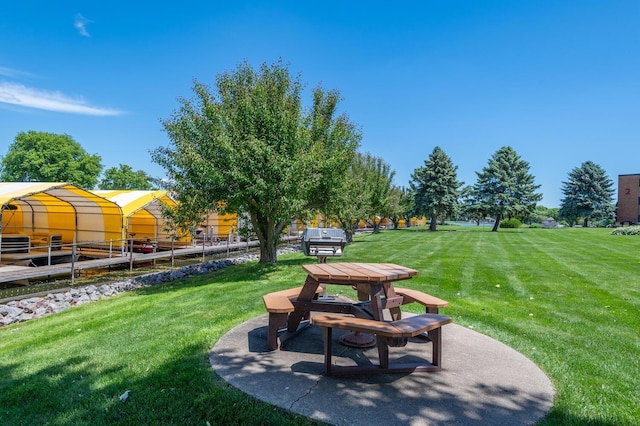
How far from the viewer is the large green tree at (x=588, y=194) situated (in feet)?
160

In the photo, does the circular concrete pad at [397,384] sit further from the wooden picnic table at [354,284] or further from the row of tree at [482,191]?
the row of tree at [482,191]

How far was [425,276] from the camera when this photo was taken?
10.0 m

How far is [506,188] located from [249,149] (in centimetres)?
3661

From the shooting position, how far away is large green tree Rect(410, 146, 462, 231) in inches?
1608

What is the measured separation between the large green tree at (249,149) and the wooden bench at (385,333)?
6.71 meters

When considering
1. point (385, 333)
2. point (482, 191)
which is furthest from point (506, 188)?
point (385, 333)

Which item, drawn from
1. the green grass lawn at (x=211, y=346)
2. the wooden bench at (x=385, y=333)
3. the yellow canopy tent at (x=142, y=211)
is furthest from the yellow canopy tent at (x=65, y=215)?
the wooden bench at (x=385, y=333)

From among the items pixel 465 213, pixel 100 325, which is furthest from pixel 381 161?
pixel 100 325

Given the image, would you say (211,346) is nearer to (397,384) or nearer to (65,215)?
(397,384)

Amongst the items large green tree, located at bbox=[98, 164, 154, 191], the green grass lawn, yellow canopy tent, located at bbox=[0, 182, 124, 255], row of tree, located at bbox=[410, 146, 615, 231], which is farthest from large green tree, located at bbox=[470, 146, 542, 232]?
large green tree, located at bbox=[98, 164, 154, 191]

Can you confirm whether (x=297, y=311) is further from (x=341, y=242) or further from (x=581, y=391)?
(x=581, y=391)

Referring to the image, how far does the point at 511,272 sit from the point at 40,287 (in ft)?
51.6

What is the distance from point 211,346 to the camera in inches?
172

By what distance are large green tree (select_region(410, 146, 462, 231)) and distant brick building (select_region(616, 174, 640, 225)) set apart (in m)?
26.5
